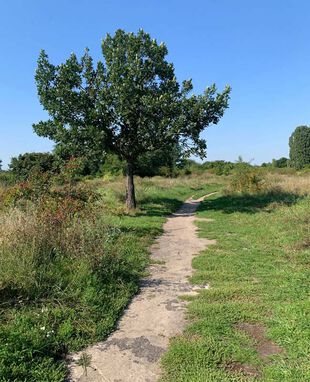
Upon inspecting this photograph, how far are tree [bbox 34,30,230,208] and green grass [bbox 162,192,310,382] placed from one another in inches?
276

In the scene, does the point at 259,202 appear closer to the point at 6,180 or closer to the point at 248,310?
the point at 6,180

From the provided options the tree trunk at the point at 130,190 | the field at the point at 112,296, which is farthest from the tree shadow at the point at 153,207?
the field at the point at 112,296

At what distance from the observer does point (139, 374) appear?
13.0 ft

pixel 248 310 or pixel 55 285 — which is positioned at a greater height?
pixel 55 285

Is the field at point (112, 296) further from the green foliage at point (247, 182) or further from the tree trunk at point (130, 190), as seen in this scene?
the green foliage at point (247, 182)

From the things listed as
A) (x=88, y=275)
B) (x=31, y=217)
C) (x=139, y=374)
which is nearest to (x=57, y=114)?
(x=31, y=217)

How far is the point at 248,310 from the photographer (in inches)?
220

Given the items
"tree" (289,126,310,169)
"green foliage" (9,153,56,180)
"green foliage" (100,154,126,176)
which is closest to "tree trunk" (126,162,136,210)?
"green foliage" (100,154,126,176)

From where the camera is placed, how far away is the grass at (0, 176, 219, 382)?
4.08 m

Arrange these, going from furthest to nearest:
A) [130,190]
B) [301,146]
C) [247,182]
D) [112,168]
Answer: [301,146]
[112,168]
[247,182]
[130,190]

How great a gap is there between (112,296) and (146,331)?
1.19m

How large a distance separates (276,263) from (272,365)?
15.0ft

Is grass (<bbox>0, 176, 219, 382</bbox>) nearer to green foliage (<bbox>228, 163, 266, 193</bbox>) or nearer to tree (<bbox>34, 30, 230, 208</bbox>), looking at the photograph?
tree (<bbox>34, 30, 230, 208</bbox>)

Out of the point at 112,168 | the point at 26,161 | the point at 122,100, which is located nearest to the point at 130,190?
the point at 122,100
